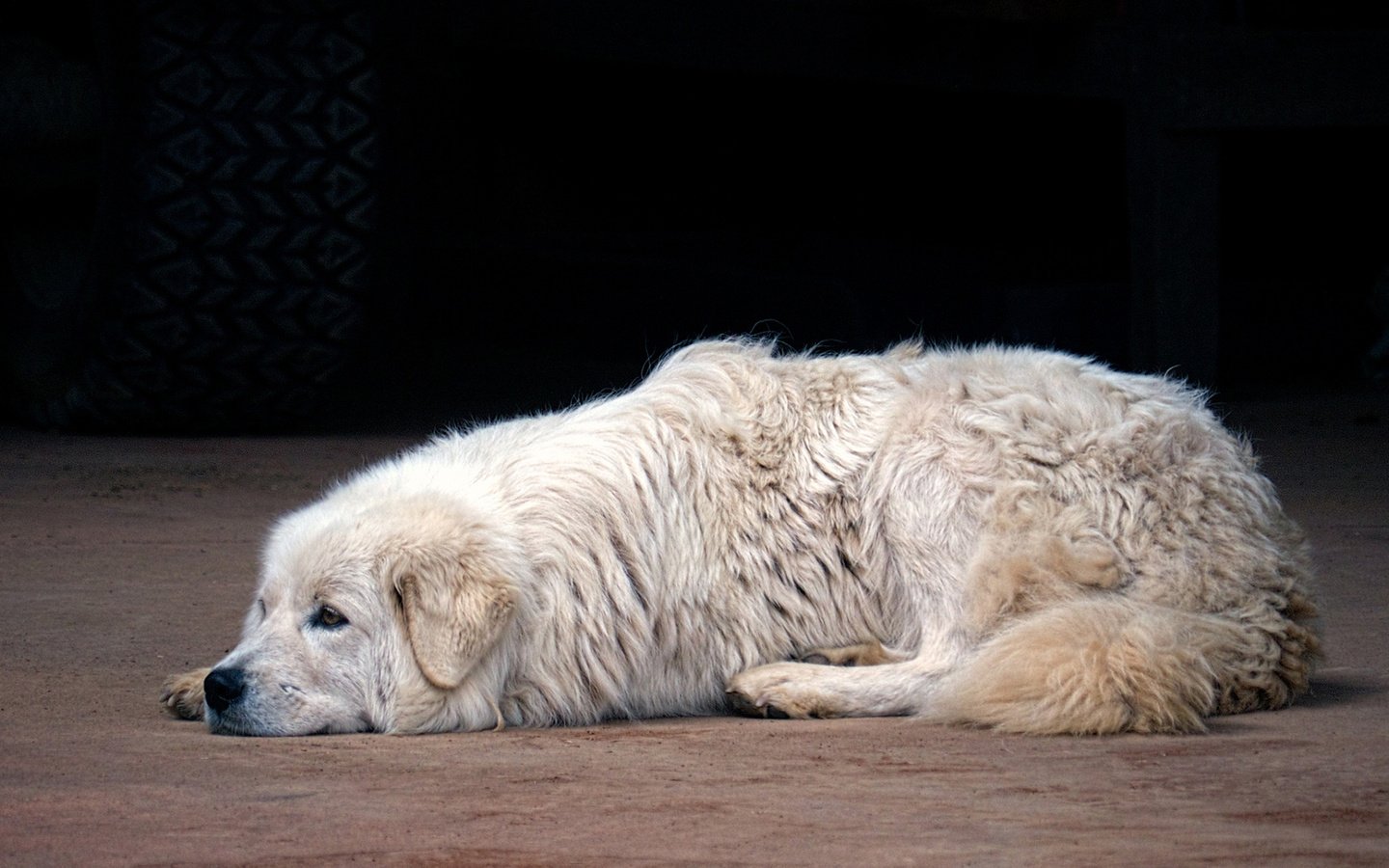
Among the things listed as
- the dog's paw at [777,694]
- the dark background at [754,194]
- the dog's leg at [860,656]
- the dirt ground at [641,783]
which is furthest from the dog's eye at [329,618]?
the dark background at [754,194]

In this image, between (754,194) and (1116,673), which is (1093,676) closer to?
(1116,673)

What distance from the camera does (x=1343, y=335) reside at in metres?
12.0

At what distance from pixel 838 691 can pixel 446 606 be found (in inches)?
41.0

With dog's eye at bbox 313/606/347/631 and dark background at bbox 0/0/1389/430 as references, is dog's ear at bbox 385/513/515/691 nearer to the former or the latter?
dog's eye at bbox 313/606/347/631

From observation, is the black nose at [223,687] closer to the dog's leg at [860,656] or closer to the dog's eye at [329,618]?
the dog's eye at [329,618]

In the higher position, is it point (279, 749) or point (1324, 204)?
point (1324, 204)

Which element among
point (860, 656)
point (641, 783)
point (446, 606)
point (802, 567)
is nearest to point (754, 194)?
point (802, 567)

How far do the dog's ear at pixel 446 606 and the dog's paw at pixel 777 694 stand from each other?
706 millimetres

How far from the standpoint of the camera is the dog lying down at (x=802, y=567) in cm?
432

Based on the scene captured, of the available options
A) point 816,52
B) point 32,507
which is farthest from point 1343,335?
point 32,507

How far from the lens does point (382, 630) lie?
4.36m

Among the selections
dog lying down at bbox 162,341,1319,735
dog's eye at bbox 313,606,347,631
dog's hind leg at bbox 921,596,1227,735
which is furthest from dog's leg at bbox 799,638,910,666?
dog's eye at bbox 313,606,347,631

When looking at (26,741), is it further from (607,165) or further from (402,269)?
(607,165)

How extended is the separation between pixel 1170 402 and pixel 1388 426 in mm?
4881
